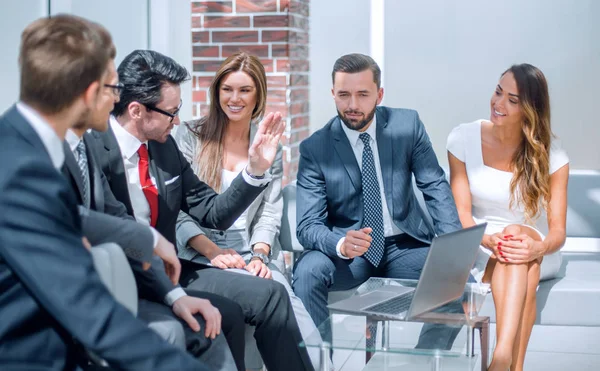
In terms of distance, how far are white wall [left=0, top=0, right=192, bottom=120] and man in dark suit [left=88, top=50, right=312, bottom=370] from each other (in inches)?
34.2

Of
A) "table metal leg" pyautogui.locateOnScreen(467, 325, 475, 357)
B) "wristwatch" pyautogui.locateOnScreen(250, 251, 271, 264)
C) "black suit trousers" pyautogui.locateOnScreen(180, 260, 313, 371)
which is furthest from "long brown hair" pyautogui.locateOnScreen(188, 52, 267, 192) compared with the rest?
"table metal leg" pyautogui.locateOnScreen(467, 325, 475, 357)

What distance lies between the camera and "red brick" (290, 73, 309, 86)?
468 centimetres

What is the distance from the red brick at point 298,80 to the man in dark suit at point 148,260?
2.13 m

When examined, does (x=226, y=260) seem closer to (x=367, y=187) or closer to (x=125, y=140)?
(x=125, y=140)

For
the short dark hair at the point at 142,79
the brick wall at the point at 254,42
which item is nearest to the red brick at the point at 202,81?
the brick wall at the point at 254,42

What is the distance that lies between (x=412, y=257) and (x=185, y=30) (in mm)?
2303

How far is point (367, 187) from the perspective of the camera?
12.0 feet

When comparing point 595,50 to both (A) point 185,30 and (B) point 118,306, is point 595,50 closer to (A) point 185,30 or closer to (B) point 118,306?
(A) point 185,30

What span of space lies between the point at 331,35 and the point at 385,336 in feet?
10.9

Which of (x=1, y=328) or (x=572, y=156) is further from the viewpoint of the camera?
(x=572, y=156)

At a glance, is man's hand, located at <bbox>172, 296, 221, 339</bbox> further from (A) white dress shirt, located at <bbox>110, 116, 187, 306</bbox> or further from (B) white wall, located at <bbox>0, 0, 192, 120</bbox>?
(B) white wall, located at <bbox>0, 0, 192, 120</bbox>

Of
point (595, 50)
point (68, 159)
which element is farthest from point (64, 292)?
point (595, 50)

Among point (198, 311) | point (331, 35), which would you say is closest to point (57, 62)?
point (198, 311)

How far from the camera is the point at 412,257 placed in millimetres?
3633
